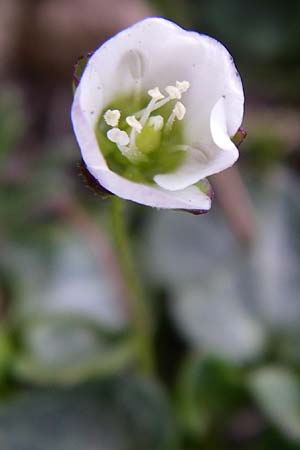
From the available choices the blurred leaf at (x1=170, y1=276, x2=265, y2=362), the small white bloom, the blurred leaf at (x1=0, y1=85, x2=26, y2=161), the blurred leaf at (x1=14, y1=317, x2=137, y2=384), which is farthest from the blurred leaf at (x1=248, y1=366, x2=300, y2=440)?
the blurred leaf at (x1=0, y1=85, x2=26, y2=161)

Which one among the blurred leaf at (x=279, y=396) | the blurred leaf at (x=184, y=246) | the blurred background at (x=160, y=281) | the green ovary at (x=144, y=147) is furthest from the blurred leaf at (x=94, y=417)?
the green ovary at (x=144, y=147)

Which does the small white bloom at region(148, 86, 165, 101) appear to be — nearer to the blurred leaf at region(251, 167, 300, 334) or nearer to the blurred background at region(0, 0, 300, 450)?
the blurred background at region(0, 0, 300, 450)

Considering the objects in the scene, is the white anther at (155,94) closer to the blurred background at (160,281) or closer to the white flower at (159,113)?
the white flower at (159,113)

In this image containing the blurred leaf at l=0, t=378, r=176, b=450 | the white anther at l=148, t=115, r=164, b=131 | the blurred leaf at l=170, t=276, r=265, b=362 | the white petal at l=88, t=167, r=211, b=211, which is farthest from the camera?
the blurred leaf at l=170, t=276, r=265, b=362

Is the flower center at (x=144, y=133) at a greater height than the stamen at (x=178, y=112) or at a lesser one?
lesser

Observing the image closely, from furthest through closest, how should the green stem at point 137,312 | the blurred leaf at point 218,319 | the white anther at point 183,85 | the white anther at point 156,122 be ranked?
the blurred leaf at point 218,319
the green stem at point 137,312
the white anther at point 156,122
the white anther at point 183,85

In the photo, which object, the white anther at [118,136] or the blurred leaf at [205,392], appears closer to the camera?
the white anther at [118,136]
